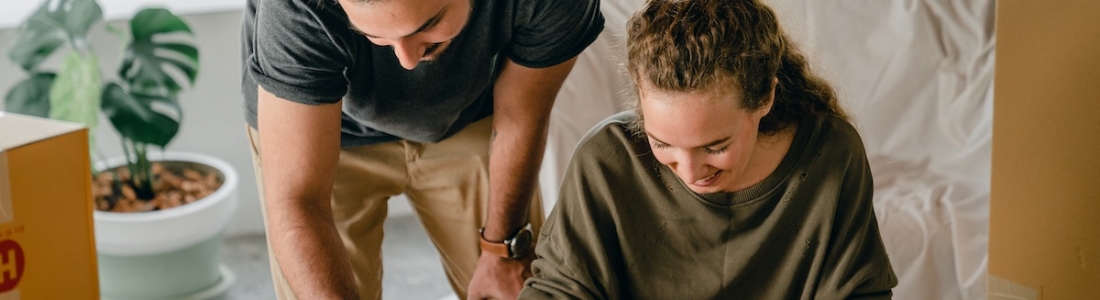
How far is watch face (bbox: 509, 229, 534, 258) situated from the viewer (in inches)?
70.7

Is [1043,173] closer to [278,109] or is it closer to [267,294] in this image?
[278,109]

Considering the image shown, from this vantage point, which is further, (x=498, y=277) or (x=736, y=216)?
(x=498, y=277)

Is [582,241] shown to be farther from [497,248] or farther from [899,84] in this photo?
[899,84]

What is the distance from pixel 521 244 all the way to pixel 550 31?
35 centimetres

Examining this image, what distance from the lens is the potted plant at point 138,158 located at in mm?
2385

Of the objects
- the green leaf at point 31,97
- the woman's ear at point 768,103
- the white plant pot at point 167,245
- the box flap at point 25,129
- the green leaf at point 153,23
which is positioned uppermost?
the woman's ear at point 768,103

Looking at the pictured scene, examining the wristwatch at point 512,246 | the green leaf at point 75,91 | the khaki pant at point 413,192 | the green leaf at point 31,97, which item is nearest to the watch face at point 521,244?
the wristwatch at point 512,246

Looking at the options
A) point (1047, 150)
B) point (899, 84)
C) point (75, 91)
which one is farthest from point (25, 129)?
point (899, 84)

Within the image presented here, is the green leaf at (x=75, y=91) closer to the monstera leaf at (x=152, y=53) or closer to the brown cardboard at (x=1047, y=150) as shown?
the monstera leaf at (x=152, y=53)

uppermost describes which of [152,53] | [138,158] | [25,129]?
[25,129]

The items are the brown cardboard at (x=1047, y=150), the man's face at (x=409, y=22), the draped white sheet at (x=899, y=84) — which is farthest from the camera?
the draped white sheet at (x=899, y=84)

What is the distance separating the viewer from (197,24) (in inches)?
107

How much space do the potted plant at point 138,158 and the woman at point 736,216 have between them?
1.18m

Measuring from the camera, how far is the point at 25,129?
1.50m
